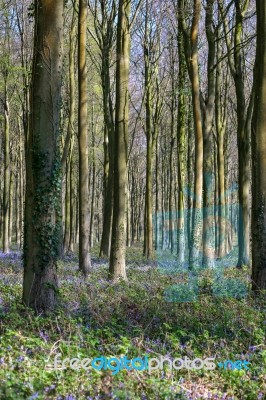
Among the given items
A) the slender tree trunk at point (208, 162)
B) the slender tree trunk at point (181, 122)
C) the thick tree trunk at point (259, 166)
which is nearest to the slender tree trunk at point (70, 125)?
the slender tree trunk at point (181, 122)

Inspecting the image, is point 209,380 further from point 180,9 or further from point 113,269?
point 180,9

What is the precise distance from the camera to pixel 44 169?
767 cm

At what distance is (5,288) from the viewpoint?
9984mm

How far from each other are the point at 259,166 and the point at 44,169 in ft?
13.6

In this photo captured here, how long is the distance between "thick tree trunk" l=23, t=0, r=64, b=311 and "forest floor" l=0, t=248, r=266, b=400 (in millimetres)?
552

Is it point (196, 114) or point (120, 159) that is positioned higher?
point (196, 114)

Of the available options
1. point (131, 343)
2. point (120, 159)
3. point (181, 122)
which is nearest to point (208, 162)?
point (181, 122)

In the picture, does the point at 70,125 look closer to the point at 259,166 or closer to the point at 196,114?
the point at 196,114

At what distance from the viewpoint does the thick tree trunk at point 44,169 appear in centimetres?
761

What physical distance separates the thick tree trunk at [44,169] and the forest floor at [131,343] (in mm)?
552

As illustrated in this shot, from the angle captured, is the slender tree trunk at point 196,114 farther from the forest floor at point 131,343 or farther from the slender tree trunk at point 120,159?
the forest floor at point 131,343

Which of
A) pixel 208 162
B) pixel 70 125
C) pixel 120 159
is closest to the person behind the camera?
pixel 120 159

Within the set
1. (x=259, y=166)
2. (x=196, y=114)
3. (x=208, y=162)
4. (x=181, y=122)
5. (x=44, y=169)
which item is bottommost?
(x=44, y=169)

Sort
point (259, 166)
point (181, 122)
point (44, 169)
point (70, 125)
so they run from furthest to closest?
point (70, 125) < point (181, 122) < point (259, 166) < point (44, 169)
